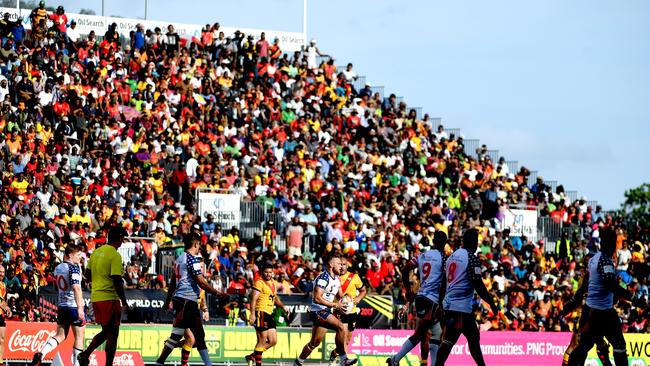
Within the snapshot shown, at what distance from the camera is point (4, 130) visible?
34.0 metres

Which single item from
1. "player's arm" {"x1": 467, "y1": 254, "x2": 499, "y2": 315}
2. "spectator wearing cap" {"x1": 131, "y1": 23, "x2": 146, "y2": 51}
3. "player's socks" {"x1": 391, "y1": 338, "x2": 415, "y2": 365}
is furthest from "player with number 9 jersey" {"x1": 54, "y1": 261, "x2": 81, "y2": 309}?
"spectator wearing cap" {"x1": 131, "y1": 23, "x2": 146, "y2": 51}

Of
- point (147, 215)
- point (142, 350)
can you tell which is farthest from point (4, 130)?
point (142, 350)

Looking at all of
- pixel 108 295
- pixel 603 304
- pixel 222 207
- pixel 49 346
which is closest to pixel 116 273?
pixel 108 295

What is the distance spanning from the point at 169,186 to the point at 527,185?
1509 cm

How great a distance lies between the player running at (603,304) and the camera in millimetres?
18812

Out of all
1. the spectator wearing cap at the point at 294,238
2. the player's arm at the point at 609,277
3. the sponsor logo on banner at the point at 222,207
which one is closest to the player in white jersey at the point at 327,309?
the player's arm at the point at 609,277

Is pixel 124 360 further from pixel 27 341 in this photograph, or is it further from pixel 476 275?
pixel 476 275

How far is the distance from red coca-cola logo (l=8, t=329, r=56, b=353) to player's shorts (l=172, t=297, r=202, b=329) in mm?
6104

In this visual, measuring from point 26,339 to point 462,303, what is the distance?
10.7 m

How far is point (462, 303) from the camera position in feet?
62.3

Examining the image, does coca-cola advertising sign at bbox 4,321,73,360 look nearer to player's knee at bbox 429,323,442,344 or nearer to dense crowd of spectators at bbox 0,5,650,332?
dense crowd of spectators at bbox 0,5,650,332

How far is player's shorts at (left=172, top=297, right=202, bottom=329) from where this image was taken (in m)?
20.8

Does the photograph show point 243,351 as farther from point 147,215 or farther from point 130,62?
point 130,62

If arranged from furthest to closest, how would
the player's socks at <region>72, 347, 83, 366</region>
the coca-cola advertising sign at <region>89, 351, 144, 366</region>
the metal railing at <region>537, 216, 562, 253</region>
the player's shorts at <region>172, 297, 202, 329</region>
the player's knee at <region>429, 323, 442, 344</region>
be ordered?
1. the metal railing at <region>537, 216, 562, 253</region>
2. the coca-cola advertising sign at <region>89, 351, 144, 366</region>
3. the player's knee at <region>429, 323, 442, 344</region>
4. the player's shorts at <region>172, 297, 202, 329</region>
5. the player's socks at <region>72, 347, 83, 366</region>
